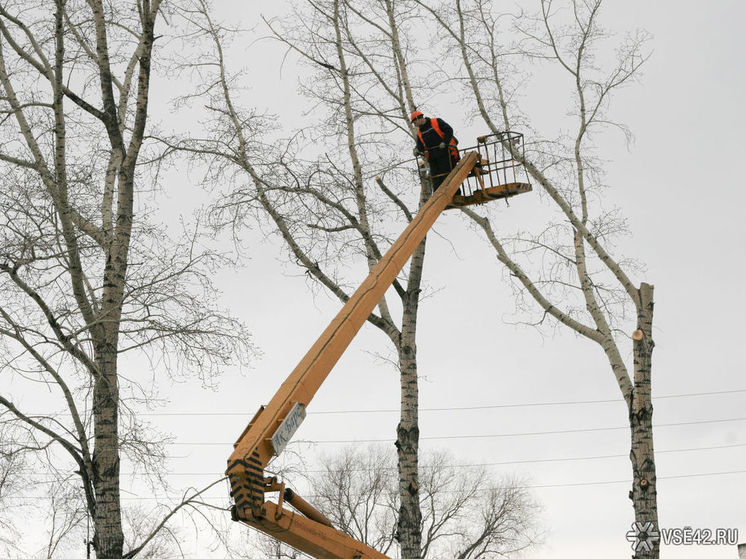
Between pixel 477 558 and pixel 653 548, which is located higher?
pixel 477 558

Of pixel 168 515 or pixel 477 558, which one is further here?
pixel 477 558

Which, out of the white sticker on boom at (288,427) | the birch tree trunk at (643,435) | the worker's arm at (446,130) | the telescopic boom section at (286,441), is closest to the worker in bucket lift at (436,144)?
the worker's arm at (446,130)

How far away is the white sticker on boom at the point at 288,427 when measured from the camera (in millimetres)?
8203

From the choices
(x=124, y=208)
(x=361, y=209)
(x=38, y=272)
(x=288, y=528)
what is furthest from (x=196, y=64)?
(x=288, y=528)

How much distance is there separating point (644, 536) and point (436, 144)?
6.10m

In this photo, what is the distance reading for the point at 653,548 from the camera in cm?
1355

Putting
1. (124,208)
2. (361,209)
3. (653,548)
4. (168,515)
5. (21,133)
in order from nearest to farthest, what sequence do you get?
1. (168,515)
2. (124,208)
3. (21,133)
4. (653,548)
5. (361,209)

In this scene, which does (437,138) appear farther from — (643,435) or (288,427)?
(288,427)

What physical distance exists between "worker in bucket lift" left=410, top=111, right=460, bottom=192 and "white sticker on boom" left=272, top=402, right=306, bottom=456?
5164mm

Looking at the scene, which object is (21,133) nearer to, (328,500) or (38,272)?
(38,272)

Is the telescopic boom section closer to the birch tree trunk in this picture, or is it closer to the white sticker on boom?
the white sticker on boom

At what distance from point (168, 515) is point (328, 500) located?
2495cm

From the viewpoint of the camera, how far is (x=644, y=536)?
13.6 m

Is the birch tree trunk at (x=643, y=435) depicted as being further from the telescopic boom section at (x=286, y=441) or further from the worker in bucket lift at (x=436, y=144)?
the telescopic boom section at (x=286, y=441)
